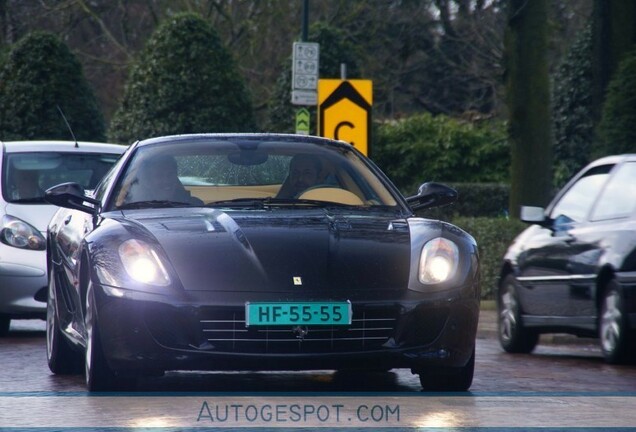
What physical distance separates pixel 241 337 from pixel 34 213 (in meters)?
5.81

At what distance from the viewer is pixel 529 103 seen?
70.3ft

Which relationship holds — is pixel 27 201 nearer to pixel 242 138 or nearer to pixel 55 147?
pixel 55 147

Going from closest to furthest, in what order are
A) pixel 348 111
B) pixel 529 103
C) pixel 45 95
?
1. pixel 348 111
2. pixel 529 103
3. pixel 45 95

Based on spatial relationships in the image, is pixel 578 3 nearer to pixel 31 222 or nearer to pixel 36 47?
pixel 36 47

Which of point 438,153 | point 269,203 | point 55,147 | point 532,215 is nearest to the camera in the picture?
point 269,203

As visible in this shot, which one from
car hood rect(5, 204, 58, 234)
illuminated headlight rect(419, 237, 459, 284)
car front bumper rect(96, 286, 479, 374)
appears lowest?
car front bumper rect(96, 286, 479, 374)

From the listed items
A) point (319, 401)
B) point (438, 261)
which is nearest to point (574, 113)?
point (438, 261)

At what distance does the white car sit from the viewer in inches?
509

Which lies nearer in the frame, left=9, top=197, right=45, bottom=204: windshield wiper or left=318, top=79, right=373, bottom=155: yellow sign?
left=9, top=197, right=45, bottom=204: windshield wiper

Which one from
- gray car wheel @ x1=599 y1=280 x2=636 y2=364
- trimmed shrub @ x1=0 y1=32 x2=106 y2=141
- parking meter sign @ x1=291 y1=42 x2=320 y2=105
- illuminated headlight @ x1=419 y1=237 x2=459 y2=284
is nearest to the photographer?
illuminated headlight @ x1=419 y1=237 x2=459 y2=284

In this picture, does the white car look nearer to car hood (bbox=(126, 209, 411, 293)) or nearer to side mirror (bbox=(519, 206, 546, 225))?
side mirror (bbox=(519, 206, 546, 225))

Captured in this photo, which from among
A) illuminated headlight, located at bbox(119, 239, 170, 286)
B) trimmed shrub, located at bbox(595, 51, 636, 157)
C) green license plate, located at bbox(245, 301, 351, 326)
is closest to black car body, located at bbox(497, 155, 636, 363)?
green license plate, located at bbox(245, 301, 351, 326)

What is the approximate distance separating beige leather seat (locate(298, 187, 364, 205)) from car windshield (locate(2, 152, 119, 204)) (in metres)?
4.84

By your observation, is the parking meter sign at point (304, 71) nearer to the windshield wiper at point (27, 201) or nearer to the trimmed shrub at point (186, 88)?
the trimmed shrub at point (186, 88)
